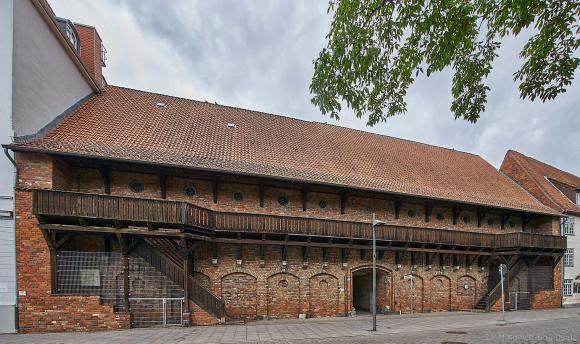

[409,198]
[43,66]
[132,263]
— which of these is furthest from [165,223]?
[409,198]

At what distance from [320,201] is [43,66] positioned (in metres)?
13.1

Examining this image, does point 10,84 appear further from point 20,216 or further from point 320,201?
point 320,201

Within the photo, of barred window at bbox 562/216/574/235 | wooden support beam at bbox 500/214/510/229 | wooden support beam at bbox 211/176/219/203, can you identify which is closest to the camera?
wooden support beam at bbox 211/176/219/203

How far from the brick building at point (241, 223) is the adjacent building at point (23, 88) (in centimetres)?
38

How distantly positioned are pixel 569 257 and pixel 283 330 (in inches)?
895

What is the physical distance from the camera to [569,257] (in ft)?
77.9

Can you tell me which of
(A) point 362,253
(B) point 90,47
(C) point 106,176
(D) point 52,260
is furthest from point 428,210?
(B) point 90,47

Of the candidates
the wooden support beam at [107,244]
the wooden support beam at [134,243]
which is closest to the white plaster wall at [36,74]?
the wooden support beam at [107,244]

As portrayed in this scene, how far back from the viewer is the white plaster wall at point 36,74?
12.0 meters

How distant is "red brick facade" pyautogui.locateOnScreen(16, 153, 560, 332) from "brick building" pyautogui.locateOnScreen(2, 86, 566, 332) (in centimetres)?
6

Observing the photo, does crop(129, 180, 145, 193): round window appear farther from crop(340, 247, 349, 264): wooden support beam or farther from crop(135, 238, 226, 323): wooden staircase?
crop(340, 247, 349, 264): wooden support beam

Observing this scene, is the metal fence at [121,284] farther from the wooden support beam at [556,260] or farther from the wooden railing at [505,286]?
the wooden support beam at [556,260]

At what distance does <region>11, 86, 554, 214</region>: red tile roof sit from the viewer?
1397 cm

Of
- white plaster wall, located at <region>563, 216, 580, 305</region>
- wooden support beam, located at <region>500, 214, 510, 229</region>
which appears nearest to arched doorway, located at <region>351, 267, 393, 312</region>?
wooden support beam, located at <region>500, 214, 510, 229</region>
